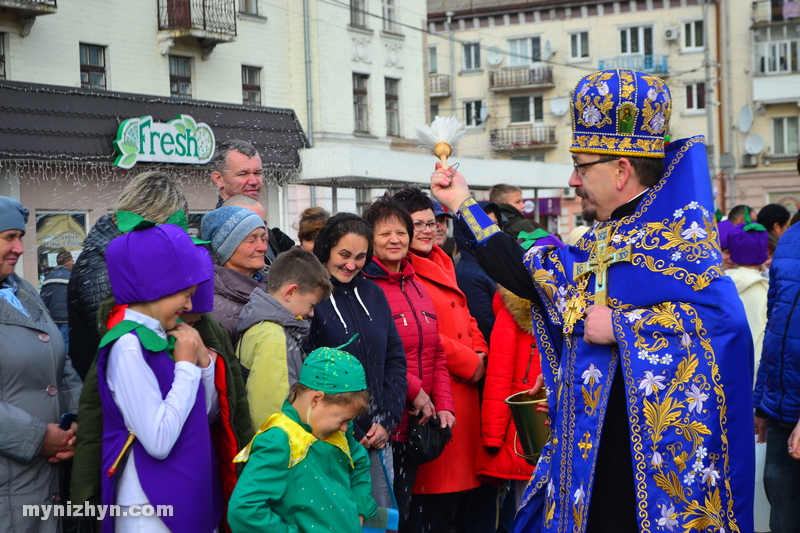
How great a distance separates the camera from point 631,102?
322cm

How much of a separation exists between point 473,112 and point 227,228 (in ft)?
152

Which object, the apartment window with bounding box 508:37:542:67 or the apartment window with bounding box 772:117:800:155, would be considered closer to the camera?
the apartment window with bounding box 772:117:800:155

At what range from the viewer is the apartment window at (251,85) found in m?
22.9

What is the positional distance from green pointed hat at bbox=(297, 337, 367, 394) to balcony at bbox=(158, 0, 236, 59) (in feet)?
59.1

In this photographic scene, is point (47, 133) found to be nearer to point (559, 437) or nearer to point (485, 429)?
point (485, 429)

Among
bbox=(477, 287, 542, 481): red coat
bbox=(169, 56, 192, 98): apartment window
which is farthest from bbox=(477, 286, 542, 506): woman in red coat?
bbox=(169, 56, 192, 98): apartment window

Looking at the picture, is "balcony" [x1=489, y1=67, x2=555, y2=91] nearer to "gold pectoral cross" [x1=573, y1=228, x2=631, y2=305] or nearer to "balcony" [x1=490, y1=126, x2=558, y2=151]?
"balcony" [x1=490, y1=126, x2=558, y2=151]

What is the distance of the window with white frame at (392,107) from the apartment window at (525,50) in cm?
2216

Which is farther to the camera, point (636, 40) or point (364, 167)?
point (636, 40)

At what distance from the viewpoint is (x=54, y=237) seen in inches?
587

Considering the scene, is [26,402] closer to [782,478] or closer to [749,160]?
[782,478]

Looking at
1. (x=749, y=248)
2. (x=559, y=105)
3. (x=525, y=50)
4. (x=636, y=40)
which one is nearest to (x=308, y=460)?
(x=749, y=248)

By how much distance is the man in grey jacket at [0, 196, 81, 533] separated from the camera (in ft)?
11.3

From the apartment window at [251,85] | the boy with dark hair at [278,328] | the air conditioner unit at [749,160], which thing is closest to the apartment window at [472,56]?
the air conditioner unit at [749,160]
